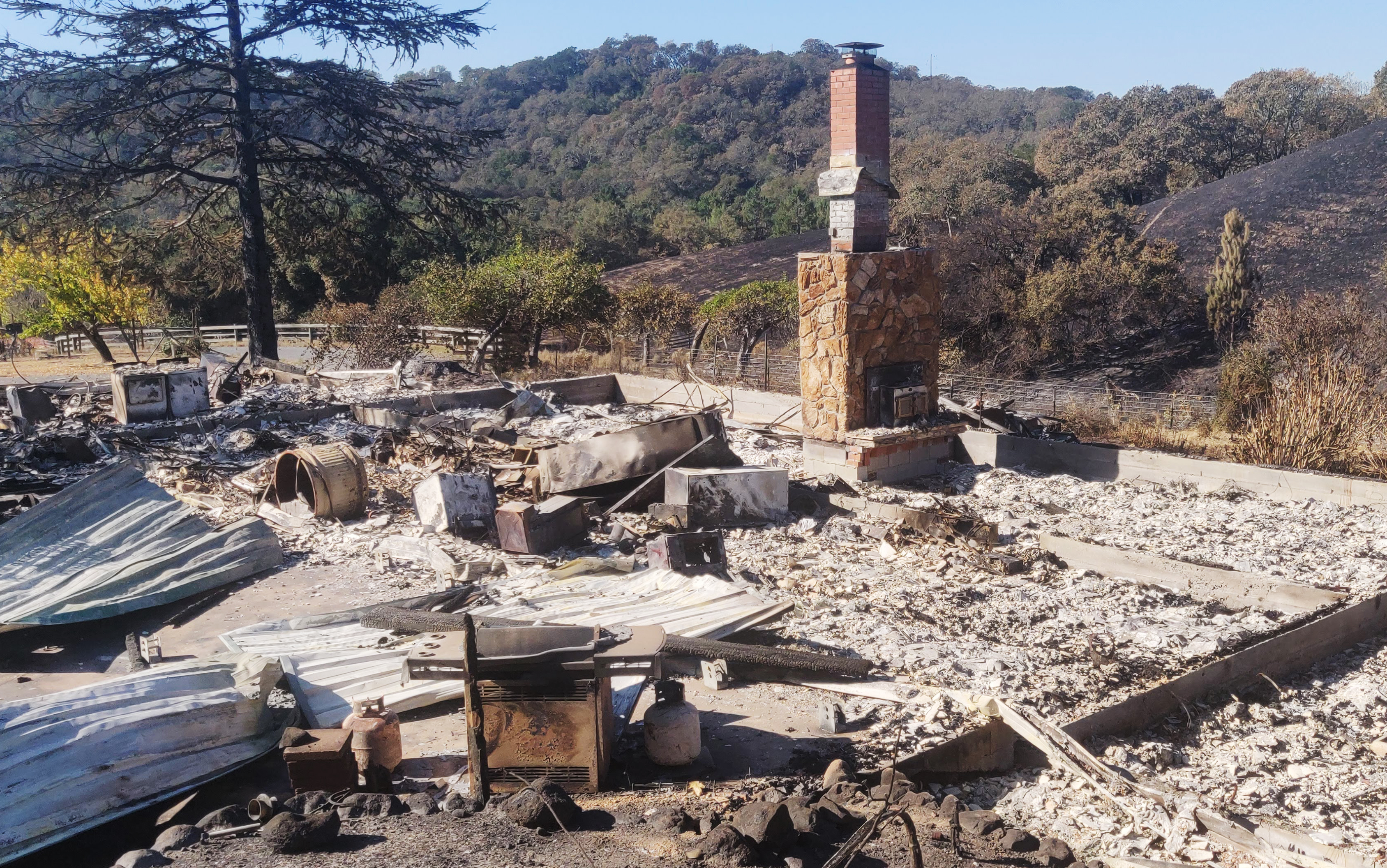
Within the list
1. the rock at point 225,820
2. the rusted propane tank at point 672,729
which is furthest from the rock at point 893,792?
the rock at point 225,820

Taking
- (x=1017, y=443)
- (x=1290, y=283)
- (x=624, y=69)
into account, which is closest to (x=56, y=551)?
(x=1017, y=443)

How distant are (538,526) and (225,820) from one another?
4.38 meters

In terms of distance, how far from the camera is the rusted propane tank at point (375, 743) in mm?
4488

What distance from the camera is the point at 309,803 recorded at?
422 cm

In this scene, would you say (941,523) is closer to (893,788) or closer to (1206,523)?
(1206,523)

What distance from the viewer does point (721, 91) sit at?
269 ft

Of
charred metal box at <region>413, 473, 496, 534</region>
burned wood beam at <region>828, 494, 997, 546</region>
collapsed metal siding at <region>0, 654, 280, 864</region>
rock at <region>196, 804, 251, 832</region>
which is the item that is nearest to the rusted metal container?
charred metal box at <region>413, 473, 496, 534</region>

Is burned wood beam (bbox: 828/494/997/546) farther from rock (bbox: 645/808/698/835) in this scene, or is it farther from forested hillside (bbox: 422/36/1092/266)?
forested hillside (bbox: 422/36/1092/266)

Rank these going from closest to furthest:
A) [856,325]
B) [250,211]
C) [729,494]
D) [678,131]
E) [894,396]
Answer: [729,494] → [856,325] → [894,396] → [250,211] → [678,131]

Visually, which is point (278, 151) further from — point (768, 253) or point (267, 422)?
point (768, 253)

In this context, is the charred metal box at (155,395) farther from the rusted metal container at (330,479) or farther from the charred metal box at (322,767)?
the charred metal box at (322,767)

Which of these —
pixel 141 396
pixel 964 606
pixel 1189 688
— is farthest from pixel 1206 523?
pixel 141 396

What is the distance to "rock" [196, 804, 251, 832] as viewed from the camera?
411cm

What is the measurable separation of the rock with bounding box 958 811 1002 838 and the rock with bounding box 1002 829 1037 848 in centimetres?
6
